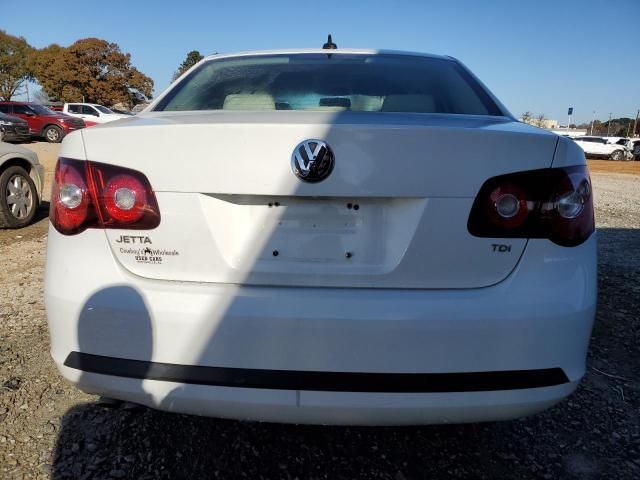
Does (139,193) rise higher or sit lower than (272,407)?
higher

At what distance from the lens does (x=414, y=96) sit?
2219 mm

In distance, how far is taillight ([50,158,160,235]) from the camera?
154cm

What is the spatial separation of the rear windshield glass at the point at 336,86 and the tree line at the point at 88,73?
53.7m

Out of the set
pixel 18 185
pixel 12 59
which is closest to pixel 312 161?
pixel 18 185

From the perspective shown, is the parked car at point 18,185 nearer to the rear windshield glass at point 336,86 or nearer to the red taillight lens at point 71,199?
the rear windshield glass at point 336,86

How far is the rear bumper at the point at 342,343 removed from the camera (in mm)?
1486

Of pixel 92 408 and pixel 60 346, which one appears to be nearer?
pixel 60 346

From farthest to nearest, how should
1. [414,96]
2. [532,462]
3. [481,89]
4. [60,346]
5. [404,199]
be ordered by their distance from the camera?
1. [481,89]
2. [414,96]
3. [532,462]
4. [60,346]
5. [404,199]

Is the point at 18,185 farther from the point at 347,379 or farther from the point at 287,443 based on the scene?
the point at 347,379

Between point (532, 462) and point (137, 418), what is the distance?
1.74m

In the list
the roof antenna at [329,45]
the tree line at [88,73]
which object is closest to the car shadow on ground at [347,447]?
the roof antenna at [329,45]

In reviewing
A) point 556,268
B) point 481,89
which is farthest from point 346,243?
point 481,89

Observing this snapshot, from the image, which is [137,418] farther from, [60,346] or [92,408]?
[60,346]

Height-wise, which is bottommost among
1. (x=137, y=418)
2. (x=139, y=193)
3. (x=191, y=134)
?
(x=137, y=418)
